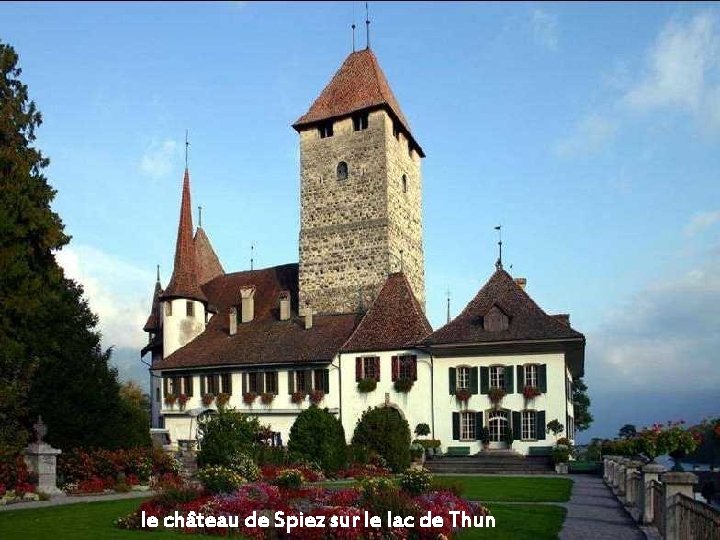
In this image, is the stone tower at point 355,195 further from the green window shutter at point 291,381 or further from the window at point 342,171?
the green window shutter at point 291,381

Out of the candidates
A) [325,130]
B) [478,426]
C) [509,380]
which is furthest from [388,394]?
[325,130]

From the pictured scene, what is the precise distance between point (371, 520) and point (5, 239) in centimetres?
1997

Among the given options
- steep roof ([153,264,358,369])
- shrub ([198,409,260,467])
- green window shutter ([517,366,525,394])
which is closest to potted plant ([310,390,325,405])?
steep roof ([153,264,358,369])

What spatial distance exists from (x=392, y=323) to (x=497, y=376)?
6.31 metres

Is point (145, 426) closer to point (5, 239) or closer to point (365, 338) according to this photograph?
point (5, 239)

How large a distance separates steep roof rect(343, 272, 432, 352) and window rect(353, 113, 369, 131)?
9.70m

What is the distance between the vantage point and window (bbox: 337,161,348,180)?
4675 centimetres

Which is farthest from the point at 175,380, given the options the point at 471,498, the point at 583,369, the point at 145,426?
the point at 471,498

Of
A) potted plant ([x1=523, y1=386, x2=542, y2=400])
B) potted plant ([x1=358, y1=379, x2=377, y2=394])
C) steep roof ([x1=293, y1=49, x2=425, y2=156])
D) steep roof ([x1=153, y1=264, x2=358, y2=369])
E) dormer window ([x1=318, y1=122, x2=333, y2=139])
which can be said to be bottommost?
potted plant ([x1=523, y1=386, x2=542, y2=400])

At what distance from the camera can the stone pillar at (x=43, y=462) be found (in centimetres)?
2373

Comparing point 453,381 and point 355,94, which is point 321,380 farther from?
point 355,94

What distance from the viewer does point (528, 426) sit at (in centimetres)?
3559

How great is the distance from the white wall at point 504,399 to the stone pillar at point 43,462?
60.6ft

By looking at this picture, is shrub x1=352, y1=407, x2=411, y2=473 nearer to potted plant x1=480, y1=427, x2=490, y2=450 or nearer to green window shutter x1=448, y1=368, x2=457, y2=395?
green window shutter x1=448, y1=368, x2=457, y2=395
